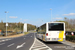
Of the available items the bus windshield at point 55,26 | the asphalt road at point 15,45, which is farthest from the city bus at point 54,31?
the asphalt road at point 15,45

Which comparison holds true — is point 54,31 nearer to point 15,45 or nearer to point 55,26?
point 55,26

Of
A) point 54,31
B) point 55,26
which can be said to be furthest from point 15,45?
point 55,26

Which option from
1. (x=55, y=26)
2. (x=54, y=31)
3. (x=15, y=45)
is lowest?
(x=15, y=45)

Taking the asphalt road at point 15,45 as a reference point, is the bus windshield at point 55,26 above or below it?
above

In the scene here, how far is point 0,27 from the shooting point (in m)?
68.4

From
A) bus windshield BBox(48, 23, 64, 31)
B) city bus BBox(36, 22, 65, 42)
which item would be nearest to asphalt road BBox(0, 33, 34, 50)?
city bus BBox(36, 22, 65, 42)

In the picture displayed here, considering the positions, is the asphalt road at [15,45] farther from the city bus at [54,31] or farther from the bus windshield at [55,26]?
the bus windshield at [55,26]

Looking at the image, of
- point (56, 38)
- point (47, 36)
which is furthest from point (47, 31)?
point (56, 38)

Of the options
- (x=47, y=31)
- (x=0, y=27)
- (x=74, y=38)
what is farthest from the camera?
(x=0, y=27)

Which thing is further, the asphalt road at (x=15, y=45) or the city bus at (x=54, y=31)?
the city bus at (x=54, y=31)

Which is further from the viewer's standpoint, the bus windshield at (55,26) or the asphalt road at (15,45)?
the bus windshield at (55,26)

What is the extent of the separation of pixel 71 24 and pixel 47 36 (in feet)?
196

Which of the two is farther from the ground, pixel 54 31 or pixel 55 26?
pixel 55 26

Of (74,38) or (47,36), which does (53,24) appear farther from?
(74,38)
